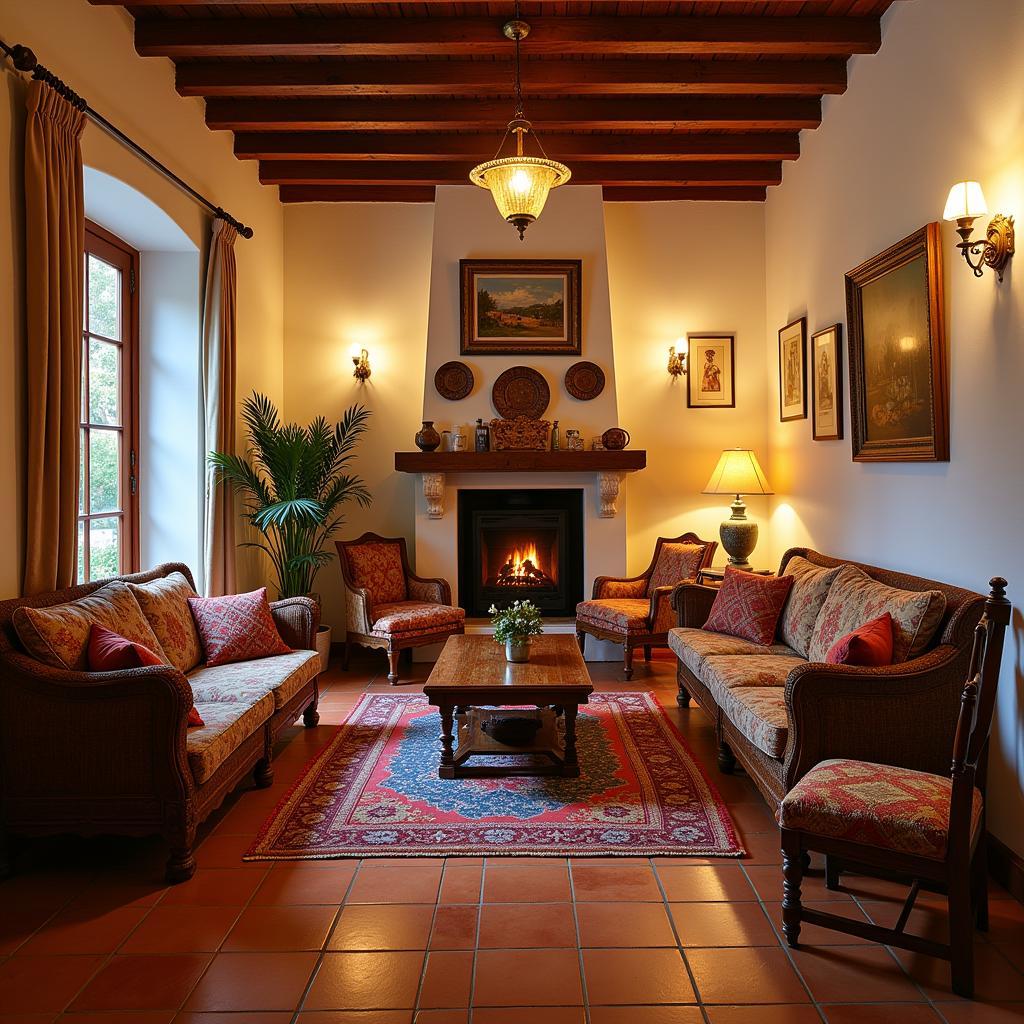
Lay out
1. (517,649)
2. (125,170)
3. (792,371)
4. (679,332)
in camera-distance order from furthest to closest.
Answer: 1. (679,332)
2. (792,371)
3. (517,649)
4. (125,170)

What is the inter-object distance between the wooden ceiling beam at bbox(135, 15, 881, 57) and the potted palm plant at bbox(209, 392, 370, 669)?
2223 mm

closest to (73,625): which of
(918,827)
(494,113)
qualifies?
(918,827)

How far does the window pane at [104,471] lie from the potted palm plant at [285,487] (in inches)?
21.6

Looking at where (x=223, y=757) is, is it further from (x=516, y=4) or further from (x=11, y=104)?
(x=516, y=4)

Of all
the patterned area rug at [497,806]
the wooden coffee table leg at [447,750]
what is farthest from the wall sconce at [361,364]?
the wooden coffee table leg at [447,750]

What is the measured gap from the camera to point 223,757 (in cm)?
326

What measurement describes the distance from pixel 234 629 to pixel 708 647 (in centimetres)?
242

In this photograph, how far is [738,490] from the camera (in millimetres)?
6043

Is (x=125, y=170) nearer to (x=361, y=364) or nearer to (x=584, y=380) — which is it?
(x=361, y=364)

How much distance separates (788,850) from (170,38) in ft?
15.0

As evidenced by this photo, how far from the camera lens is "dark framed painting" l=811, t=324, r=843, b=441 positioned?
16.5ft

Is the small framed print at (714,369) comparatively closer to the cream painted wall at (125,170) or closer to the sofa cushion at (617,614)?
the sofa cushion at (617,614)

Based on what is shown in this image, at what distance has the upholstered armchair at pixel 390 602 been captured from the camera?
19.5 ft

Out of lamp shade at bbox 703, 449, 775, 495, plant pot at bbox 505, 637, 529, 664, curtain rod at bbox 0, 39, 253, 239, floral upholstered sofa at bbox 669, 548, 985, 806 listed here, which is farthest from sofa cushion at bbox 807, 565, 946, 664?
curtain rod at bbox 0, 39, 253, 239
